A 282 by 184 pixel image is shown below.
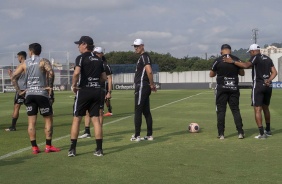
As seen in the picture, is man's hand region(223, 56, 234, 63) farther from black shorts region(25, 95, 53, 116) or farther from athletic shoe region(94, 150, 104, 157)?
black shorts region(25, 95, 53, 116)

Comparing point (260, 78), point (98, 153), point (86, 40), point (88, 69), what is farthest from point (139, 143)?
point (260, 78)

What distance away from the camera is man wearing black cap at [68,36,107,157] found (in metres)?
7.68

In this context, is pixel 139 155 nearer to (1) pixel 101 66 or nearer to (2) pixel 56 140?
(1) pixel 101 66

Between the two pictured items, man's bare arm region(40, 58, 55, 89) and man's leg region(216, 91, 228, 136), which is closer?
man's bare arm region(40, 58, 55, 89)

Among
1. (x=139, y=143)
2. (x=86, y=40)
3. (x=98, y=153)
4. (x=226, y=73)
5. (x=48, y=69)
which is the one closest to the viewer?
(x=98, y=153)

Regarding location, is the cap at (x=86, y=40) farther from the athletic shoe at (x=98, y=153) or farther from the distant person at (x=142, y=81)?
the athletic shoe at (x=98, y=153)

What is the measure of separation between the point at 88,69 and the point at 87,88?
1.05 feet

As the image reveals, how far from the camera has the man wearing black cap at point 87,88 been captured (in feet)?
25.2

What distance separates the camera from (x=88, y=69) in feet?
25.3

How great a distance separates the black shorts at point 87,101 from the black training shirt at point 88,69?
92mm

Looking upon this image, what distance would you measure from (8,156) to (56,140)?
2100mm

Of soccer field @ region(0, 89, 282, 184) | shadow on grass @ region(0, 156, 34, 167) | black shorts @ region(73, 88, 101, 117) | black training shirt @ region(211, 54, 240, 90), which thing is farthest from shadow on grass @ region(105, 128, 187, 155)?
black training shirt @ region(211, 54, 240, 90)

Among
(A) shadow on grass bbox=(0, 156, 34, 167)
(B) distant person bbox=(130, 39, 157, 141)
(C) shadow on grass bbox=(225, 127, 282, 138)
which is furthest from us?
(C) shadow on grass bbox=(225, 127, 282, 138)

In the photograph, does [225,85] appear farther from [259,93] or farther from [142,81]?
[142,81]
